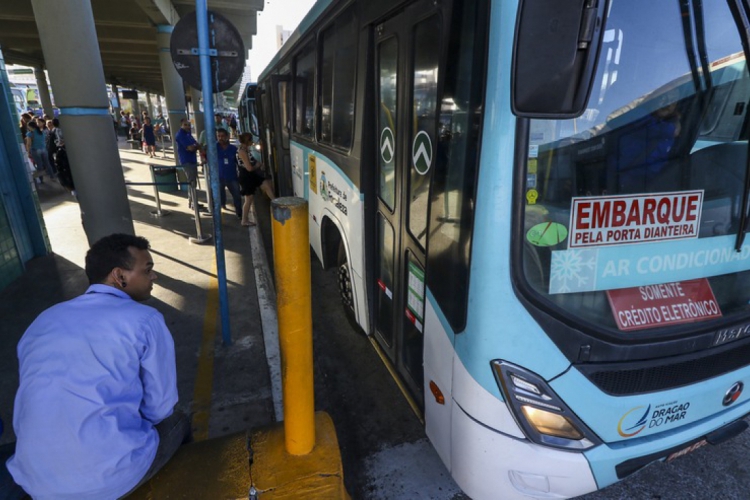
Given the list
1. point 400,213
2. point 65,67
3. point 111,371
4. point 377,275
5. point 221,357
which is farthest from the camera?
point 221,357

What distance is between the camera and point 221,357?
3912 mm

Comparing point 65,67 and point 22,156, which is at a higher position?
point 65,67

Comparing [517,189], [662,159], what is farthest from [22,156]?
[662,159]

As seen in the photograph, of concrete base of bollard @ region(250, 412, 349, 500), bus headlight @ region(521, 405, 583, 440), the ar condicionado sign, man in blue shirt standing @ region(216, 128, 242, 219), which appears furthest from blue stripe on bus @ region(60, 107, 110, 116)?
bus headlight @ region(521, 405, 583, 440)

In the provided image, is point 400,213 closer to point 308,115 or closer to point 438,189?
point 438,189

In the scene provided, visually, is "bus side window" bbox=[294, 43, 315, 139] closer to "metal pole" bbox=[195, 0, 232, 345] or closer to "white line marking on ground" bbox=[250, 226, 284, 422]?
"metal pole" bbox=[195, 0, 232, 345]

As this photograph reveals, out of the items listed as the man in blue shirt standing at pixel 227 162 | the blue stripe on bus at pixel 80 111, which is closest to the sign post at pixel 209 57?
the blue stripe on bus at pixel 80 111

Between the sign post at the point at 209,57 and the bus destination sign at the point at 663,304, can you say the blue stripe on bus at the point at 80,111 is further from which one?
the bus destination sign at the point at 663,304

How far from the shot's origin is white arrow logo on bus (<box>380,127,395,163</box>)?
9.23 ft

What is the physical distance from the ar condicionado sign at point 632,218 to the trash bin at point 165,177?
655 cm

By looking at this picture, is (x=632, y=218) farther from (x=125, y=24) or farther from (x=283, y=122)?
(x=125, y=24)

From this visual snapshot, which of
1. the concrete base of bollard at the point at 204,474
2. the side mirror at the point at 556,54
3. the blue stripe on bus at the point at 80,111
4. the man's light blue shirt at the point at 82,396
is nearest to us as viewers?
the side mirror at the point at 556,54

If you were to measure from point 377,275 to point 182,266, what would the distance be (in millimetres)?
3883

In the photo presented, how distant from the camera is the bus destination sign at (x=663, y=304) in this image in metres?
1.90
